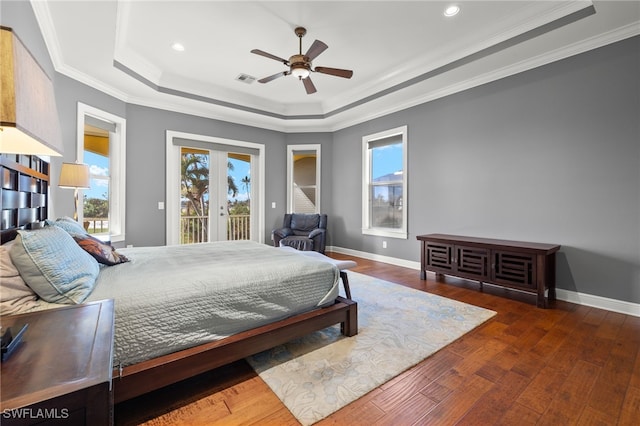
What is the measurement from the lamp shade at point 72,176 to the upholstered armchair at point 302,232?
3.10 meters

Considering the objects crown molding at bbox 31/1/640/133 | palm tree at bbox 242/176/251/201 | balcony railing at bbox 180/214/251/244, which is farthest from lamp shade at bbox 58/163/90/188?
palm tree at bbox 242/176/251/201

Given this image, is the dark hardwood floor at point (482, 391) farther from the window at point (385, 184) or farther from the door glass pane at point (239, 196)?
the door glass pane at point (239, 196)

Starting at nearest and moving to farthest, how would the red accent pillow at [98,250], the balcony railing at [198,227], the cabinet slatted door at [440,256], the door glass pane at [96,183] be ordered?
the red accent pillow at [98,250] → the cabinet slatted door at [440,256] → the door glass pane at [96,183] → the balcony railing at [198,227]

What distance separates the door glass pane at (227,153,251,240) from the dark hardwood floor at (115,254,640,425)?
404 centimetres

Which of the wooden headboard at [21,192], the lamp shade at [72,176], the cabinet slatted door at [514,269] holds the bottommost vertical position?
the cabinet slatted door at [514,269]

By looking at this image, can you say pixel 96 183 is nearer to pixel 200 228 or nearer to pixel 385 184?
pixel 200 228

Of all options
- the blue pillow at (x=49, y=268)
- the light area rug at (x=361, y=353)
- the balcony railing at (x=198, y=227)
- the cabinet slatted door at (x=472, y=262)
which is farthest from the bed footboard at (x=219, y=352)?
the balcony railing at (x=198, y=227)

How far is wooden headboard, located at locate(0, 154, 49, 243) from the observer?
1.64m

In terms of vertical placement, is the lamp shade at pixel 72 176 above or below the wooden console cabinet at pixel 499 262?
above

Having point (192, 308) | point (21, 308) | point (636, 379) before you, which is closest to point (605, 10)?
point (636, 379)

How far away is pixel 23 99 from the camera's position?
0.74 m

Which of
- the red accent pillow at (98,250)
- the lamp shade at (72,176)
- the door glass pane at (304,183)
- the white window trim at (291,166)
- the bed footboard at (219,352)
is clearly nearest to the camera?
the bed footboard at (219,352)

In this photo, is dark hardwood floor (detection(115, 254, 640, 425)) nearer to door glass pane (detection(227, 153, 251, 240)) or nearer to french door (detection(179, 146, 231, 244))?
french door (detection(179, 146, 231, 244))

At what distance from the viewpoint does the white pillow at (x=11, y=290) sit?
Result: 3.97ft
